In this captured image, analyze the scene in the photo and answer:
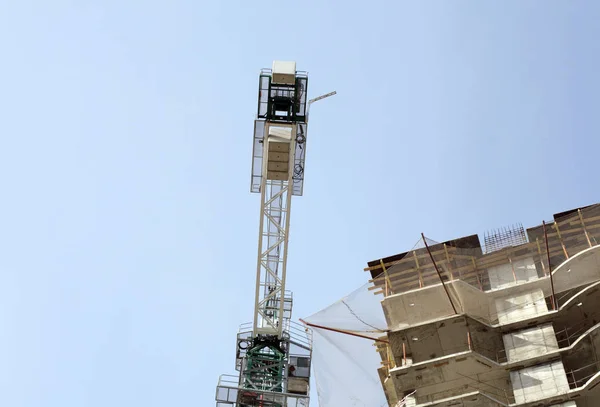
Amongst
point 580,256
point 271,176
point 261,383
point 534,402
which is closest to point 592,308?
point 580,256

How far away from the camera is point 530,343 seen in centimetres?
3572

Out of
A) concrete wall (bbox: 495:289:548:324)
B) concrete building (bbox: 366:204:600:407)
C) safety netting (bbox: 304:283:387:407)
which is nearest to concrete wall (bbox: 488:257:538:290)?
concrete building (bbox: 366:204:600:407)

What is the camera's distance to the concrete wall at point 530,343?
116 feet

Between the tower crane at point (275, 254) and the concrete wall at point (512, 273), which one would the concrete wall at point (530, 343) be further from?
the tower crane at point (275, 254)

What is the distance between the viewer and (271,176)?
50.2 metres

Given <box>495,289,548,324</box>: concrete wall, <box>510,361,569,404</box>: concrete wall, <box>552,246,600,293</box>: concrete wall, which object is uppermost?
<box>552,246,600,293</box>: concrete wall

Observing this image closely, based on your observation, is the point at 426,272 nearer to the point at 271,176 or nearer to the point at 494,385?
the point at 494,385

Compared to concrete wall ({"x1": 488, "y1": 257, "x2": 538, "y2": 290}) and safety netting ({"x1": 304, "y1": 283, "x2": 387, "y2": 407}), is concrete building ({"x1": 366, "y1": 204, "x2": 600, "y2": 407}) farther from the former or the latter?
safety netting ({"x1": 304, "y1": 283, "x2": 387, "y2": 407})

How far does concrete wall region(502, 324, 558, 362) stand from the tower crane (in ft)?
54.4

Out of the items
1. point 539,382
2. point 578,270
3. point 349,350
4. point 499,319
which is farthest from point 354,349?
point 578,270

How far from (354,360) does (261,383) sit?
56.1 feet

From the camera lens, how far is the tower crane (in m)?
49.4

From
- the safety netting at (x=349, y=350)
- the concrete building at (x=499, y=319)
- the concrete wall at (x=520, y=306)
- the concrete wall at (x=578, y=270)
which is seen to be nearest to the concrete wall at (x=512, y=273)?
the concrete building at (x=499, y=319)

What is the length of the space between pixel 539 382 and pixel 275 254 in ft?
71.9
